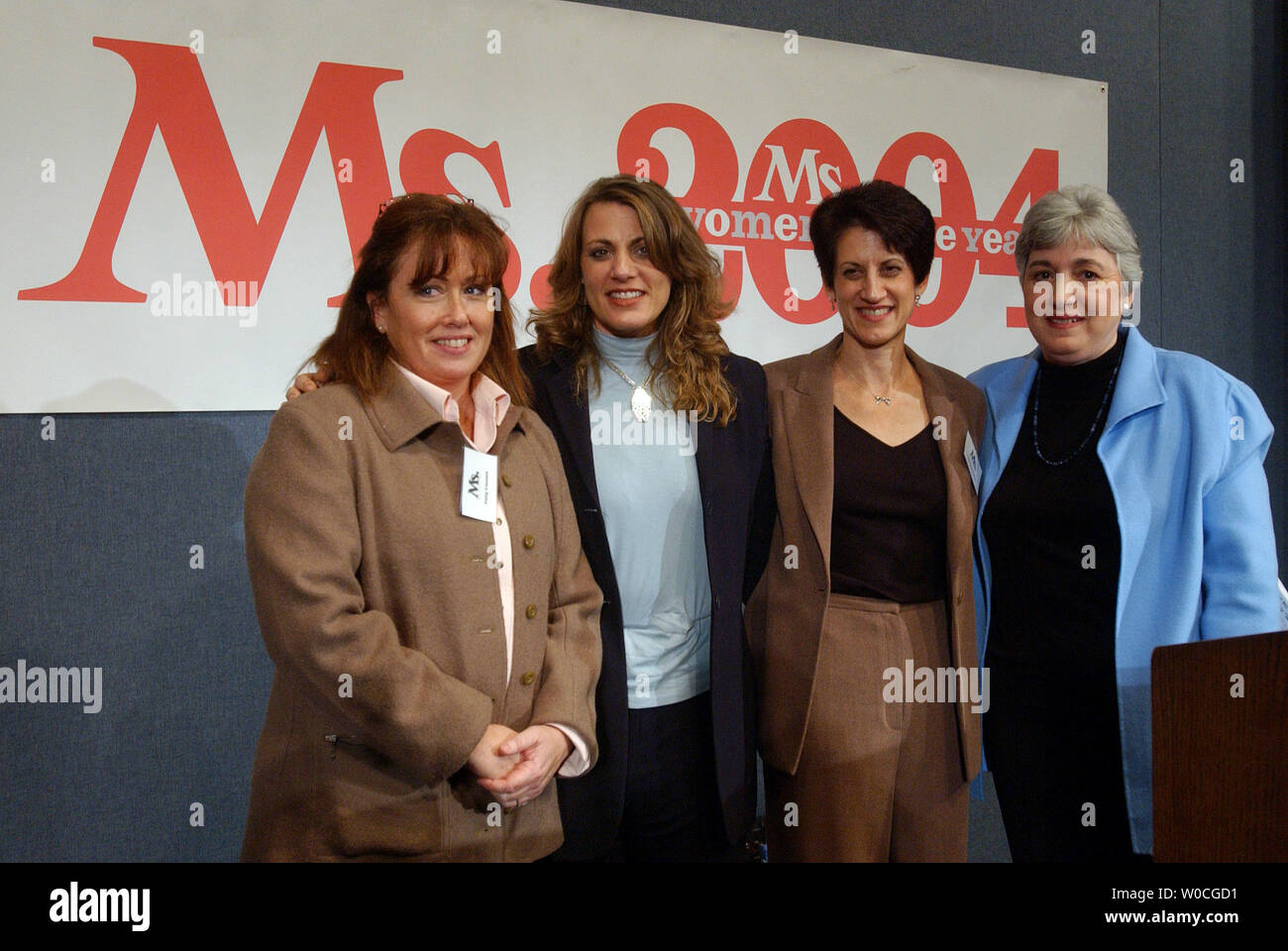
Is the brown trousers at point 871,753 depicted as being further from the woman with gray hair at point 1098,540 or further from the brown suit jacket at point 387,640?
the brown suit jacket at point 387,640

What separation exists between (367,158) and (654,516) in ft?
4.76

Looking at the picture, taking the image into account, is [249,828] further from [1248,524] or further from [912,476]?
[1248,524]

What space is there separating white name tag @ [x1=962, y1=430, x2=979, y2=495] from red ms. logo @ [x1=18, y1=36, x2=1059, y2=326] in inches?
43.3

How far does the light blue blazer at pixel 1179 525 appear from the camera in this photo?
2039 millimetres

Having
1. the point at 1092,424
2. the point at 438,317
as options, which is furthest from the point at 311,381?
the point at 1092,424

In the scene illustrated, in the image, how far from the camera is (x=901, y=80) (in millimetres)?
3408

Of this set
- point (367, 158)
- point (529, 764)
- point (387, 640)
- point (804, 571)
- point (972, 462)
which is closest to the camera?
point (387, 640)

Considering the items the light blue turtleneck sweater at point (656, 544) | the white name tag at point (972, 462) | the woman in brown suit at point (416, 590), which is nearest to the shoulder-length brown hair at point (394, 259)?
the woman in brown suit at point (416, 590)

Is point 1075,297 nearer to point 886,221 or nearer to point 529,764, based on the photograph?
point 886,221

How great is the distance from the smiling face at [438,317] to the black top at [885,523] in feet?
2.61

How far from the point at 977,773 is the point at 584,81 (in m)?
2.17

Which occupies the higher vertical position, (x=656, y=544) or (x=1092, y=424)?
(x=1092, y=424)

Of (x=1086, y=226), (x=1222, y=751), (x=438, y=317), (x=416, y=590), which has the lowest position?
(x=1222, y=751)

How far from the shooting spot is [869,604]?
6.87 ft
